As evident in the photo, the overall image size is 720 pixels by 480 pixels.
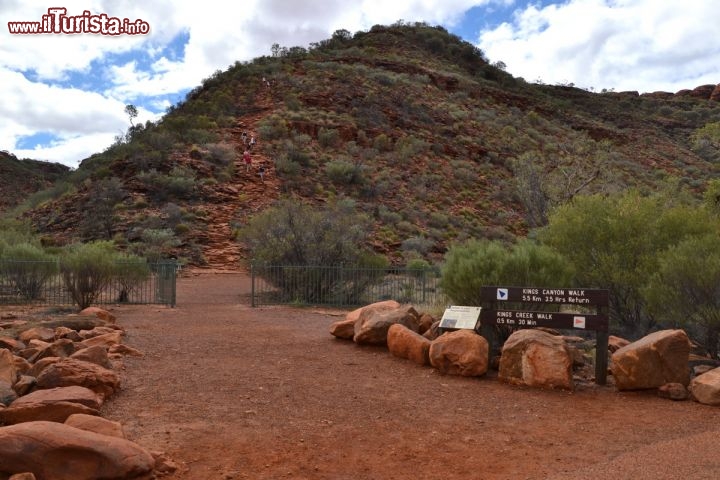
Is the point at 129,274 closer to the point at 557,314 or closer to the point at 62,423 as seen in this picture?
the point at 62,423

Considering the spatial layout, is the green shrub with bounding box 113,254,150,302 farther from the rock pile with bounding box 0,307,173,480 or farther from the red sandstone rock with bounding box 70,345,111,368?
the red sandstone rock with bounding box 70,345,111,368

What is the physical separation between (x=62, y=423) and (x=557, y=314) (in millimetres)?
6161

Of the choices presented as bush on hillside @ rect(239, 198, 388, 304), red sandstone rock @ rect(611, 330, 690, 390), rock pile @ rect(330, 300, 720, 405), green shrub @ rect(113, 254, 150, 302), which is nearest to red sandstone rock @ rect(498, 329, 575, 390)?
rock pile @ rect(330, 300, 720, 405)

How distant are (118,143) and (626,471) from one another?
154 ft

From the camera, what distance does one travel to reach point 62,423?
5047mm

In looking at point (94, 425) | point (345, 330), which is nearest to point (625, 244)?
point (345, 330)

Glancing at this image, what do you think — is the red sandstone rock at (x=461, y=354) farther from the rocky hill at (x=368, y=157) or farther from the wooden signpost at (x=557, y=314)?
the rocky hill at (x=368, y=157)

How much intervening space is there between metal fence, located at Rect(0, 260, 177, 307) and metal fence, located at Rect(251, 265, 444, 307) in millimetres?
2608

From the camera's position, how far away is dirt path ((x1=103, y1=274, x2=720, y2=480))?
16.0 feet

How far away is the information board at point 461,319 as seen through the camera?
348 inches

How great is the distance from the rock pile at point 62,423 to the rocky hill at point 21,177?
48.1 metres

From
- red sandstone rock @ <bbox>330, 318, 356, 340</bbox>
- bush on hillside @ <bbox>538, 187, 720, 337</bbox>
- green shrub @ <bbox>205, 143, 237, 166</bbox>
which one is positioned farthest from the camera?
green shrub @ <bbox>205, 143, 237, 166</bbox>

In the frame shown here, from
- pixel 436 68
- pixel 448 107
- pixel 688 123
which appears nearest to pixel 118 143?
pixel 448 107

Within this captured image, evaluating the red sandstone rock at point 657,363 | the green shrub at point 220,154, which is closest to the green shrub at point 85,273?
the red sandstone rock at point 657,363
